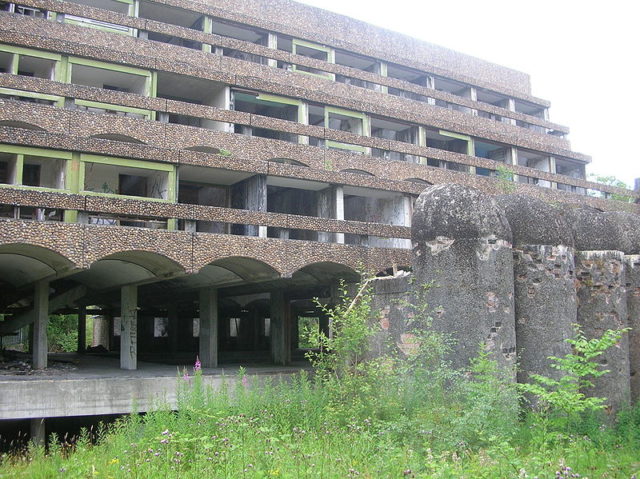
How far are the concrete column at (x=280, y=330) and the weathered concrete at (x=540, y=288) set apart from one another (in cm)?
1342

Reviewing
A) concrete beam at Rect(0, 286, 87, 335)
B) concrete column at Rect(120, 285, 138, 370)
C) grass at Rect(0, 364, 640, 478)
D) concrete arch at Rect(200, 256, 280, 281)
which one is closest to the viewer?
grass at Rect(0, 364, 640, 478)

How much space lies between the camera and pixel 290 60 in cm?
2805

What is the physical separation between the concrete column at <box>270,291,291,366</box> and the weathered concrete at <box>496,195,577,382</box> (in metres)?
13.4

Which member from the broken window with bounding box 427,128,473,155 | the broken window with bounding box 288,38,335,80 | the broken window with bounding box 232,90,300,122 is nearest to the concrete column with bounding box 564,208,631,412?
the broken window with bounding box 232,90,300,122

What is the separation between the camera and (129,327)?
2006cm

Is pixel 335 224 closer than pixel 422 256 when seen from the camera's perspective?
No

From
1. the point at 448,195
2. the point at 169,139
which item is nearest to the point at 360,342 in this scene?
the point at 448,195

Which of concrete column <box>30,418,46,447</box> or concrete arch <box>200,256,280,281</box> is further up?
concrete arch <box>200,256,280,281</box>

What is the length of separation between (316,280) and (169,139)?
22.0 ft

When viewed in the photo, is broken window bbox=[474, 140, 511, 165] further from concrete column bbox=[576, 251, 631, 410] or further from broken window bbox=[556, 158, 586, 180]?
concrete column bbox=[576, 251, 631, 410]

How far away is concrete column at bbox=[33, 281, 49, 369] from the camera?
19.2 meters

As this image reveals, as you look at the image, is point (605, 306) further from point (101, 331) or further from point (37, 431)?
point (101, 331)

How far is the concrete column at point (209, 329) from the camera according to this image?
2194 cm

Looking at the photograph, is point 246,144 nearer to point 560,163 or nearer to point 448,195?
point 448,195
